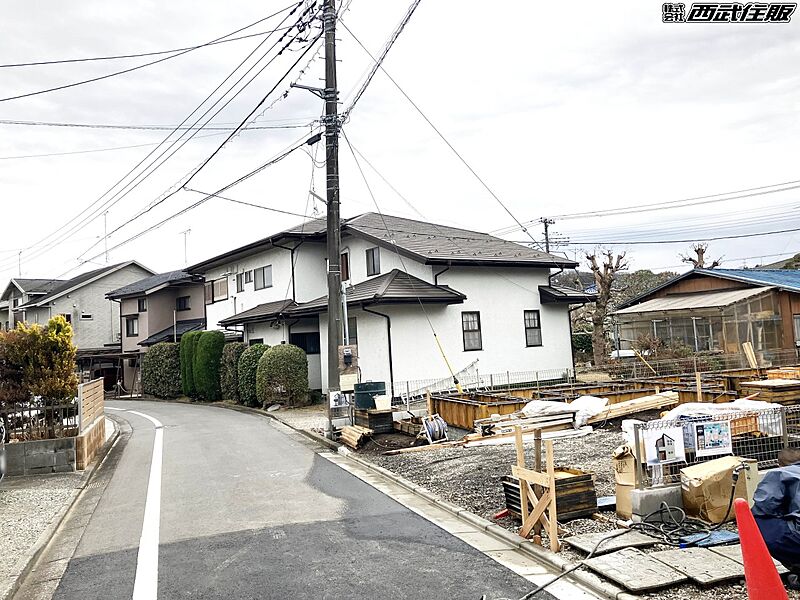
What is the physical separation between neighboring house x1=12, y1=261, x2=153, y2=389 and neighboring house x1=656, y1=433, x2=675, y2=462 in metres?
40.8

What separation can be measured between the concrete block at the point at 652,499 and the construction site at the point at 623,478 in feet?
0.03

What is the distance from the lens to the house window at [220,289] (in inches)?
1259

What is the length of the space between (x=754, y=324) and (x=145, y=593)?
25.3 meters

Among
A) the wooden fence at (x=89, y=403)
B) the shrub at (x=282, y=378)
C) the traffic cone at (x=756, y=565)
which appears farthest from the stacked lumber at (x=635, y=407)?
the shrub at (x=282, y=378)

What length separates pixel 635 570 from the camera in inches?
214

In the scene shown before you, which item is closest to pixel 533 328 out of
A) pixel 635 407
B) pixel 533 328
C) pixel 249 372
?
pixel 533 328

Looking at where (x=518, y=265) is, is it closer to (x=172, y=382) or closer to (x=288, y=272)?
(x=288, y=272)

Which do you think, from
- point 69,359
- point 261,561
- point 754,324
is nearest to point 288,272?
point 69,359

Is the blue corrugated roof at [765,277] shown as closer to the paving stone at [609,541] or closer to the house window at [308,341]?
the house window at [308,341]

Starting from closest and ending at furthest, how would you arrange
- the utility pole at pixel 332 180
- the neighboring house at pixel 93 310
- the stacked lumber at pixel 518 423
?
the stacked lumber at pixel 518 423 < the utility pole at pixel 332 180 < the neighboring house at pixel 93 310

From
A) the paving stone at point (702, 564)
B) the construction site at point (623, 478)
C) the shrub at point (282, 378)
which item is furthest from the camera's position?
the shrub at point (282, 378)

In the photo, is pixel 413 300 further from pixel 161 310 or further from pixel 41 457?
pixel 161 310

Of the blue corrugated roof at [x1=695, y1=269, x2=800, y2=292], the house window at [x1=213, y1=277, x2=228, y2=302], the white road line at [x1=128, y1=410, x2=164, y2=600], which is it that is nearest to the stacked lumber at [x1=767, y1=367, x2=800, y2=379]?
the blue corrugated roof at [x1=695, y1=269, x2=800, y2=292]

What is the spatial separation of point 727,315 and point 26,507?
23750 mm
